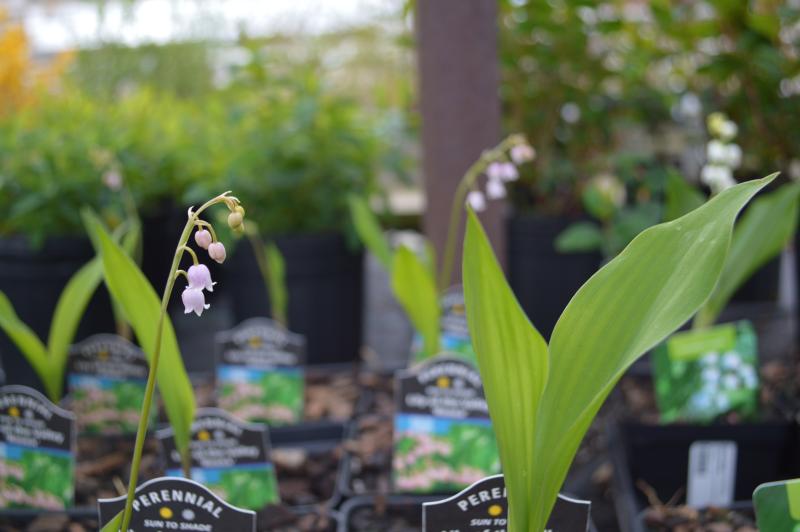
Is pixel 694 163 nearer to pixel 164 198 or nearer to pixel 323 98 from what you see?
pixel 323 98

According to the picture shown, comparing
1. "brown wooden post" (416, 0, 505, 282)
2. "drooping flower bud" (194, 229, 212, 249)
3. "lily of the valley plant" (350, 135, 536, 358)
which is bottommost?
"drooping flower bud" (194, 229, 212, 249)

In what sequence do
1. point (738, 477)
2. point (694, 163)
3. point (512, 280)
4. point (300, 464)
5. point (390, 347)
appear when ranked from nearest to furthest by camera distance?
point (738, 477) → point (300, 464) → point (512, 280) → point (390, 347) → point (694, 163)

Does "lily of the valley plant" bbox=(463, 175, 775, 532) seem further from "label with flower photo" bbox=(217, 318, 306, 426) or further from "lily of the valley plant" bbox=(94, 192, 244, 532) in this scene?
"label with flower photo" bbox=(217, 318, 306, 426)

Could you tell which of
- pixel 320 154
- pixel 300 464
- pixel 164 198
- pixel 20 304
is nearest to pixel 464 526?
pixel 300 464

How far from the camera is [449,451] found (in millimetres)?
1173

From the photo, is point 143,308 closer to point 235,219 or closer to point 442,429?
point 235,219

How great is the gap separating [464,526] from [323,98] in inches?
54.4

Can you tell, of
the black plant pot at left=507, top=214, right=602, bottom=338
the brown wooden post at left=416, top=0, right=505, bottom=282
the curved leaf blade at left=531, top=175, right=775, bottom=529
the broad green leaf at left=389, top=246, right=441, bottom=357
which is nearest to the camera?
the curved leaf blade at left=531, top=175, right=775, bottom=529

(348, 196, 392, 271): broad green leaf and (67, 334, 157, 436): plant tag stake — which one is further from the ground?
A: (348, 196, 392, 271): broad green leaf

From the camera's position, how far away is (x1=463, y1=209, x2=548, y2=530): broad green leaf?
0.73 meters

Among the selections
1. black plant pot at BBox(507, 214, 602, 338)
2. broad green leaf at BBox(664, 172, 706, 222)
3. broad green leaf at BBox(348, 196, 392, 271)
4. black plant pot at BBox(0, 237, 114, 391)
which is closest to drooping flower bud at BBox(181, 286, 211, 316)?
broad green leaf at BBox(348, 196, 392, 271)

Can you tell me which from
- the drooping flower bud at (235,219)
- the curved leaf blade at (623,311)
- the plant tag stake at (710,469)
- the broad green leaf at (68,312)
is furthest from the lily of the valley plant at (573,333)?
the broad green leaf at (68,312)

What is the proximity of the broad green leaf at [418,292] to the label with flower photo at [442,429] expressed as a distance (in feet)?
0.55

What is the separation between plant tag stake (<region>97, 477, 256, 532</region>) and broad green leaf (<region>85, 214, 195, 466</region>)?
130mm
